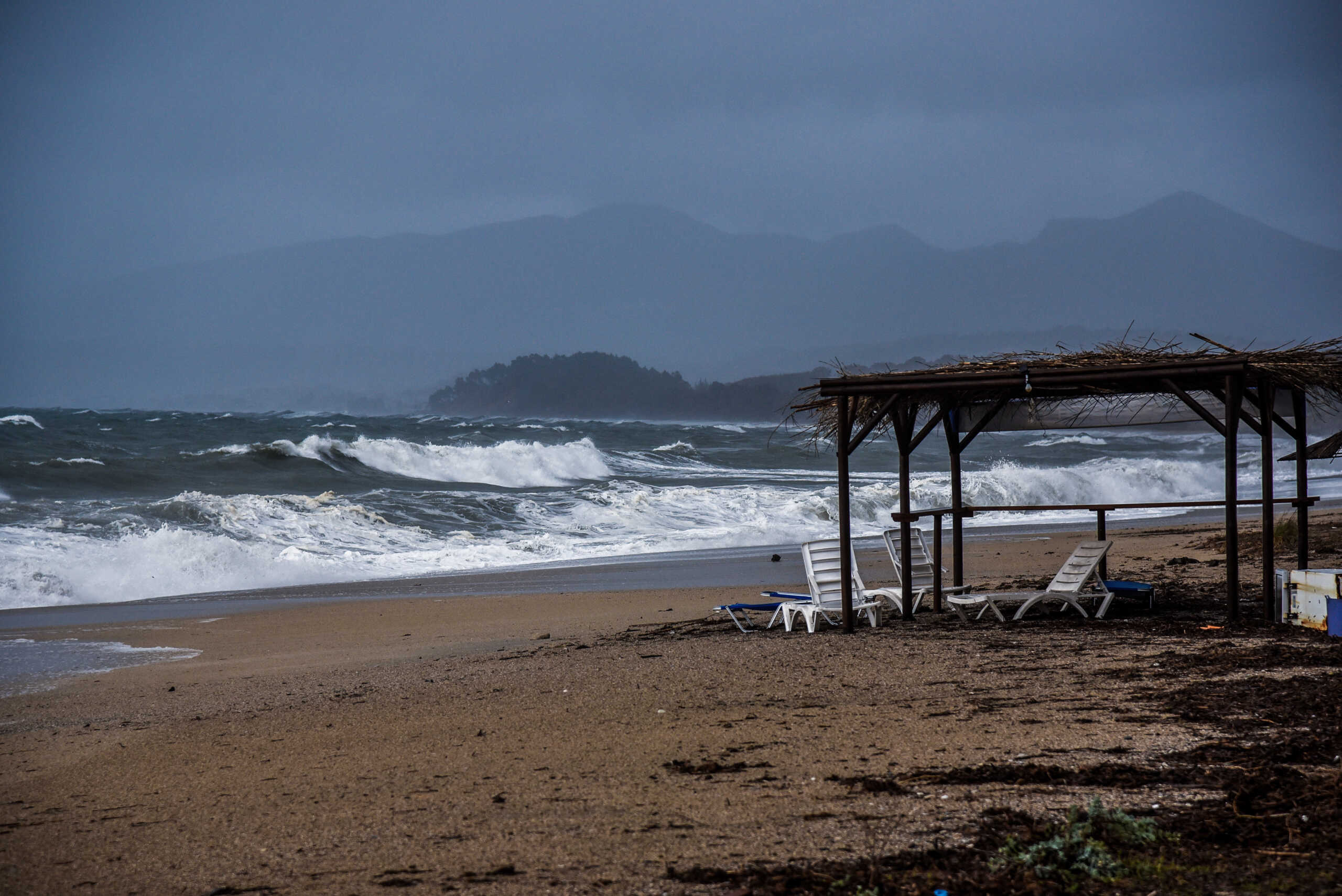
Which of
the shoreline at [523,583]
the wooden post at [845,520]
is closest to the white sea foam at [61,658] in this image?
the shoreline at [523,583]

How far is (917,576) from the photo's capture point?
9.81m

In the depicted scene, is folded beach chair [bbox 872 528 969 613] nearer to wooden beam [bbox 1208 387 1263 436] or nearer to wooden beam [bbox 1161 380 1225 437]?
wooden beam [bbox 1161 380 1225 437]

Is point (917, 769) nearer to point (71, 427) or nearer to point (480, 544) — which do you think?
point (480, 544)

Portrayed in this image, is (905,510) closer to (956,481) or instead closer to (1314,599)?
(956,481)

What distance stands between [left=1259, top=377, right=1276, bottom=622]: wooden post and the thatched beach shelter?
13mm

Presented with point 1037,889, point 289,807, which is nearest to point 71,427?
point 289,807

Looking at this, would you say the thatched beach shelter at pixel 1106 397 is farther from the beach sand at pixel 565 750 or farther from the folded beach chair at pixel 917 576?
the beach sand at pixel 565 750

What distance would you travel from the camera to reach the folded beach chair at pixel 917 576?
9328mm

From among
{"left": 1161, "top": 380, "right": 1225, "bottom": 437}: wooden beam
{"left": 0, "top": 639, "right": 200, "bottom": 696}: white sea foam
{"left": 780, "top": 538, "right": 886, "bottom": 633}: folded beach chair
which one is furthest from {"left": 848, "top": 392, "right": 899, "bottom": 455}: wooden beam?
{"left": 0, "top": 639, "right": 200, "bottom": 696}: white sea foam

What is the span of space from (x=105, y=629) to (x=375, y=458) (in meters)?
23.1

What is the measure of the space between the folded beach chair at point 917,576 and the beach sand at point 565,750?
385 millimetres

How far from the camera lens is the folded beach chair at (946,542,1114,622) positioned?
881cm

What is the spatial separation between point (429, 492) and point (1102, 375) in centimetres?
1880

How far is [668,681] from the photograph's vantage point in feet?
21.9
